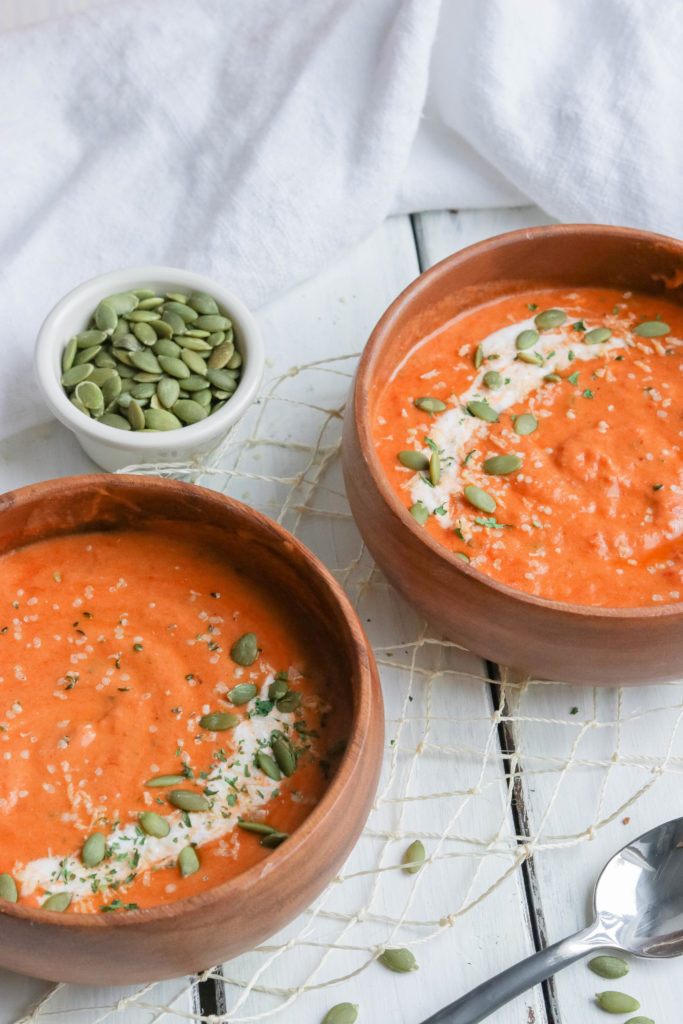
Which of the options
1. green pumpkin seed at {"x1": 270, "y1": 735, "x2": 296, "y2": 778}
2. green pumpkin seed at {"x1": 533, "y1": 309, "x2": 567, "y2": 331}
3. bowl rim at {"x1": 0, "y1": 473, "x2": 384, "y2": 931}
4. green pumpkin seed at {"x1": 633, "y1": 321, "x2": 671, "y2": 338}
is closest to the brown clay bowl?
bowl rim at {"x1": 0, "y1": 473, "x2": 384, "y2": 931}

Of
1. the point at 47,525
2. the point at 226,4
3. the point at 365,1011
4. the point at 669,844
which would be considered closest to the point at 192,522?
the point at 47,525

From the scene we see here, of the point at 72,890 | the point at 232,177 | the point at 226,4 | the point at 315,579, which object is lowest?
the point at 72,890

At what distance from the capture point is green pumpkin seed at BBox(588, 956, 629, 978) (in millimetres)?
1579

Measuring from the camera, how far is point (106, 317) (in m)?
1.97

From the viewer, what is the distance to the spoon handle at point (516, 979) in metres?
1.49

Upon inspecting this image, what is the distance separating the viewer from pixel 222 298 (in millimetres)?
2012

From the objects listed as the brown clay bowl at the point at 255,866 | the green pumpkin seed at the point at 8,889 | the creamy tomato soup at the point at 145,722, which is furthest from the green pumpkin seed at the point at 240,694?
the green pumpkin seed at the point at 8,889

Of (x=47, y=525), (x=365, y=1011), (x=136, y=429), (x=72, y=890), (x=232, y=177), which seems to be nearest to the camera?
(x=72, y=890)

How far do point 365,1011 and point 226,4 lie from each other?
73.5 inches

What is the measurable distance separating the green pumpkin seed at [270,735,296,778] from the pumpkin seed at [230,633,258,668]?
0.40 ft

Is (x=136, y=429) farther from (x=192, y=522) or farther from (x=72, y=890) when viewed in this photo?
(x=72, y=890)

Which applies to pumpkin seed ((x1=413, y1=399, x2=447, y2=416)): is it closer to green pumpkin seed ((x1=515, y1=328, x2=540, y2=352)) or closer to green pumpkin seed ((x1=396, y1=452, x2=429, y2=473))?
Answer: green pumpkin seed ((x1=396, y1=452, x2=429, y2=473))

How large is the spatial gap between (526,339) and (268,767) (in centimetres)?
89

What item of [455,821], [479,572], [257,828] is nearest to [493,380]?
[479,572]
